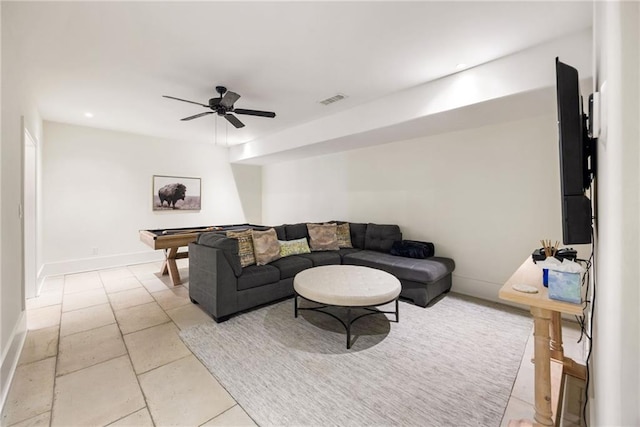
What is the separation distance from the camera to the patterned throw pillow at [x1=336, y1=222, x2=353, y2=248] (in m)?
4.48

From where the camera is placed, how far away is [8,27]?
205 cm

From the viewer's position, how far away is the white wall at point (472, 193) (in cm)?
305

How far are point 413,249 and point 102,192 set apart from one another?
18.7ft

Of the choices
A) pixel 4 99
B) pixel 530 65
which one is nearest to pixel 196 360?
pixel 4 99

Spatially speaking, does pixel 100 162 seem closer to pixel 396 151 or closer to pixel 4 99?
pixel 4 99

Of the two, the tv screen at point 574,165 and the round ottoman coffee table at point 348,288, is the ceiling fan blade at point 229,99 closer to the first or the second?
the round ottoman coffee table at point 348,288

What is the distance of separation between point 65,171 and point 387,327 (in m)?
5.86

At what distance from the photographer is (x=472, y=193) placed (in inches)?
140

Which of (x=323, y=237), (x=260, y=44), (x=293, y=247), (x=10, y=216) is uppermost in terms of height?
(x=260, y=44)

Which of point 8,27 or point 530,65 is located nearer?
point 8,27

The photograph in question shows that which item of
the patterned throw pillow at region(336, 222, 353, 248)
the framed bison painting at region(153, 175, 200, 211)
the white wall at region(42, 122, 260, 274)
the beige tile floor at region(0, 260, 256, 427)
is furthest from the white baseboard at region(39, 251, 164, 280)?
the patterned throw pillow at region(336, 222, 353, 248)

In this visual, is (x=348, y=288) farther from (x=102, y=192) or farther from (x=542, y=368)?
(x=102, y=192)

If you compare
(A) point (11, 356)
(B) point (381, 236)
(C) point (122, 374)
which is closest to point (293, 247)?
(B) point (381, 236)

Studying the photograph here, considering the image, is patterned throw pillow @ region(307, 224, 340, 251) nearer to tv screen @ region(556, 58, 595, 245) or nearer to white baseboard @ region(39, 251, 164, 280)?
tv screen @ region(556, 58, 595, 245)
